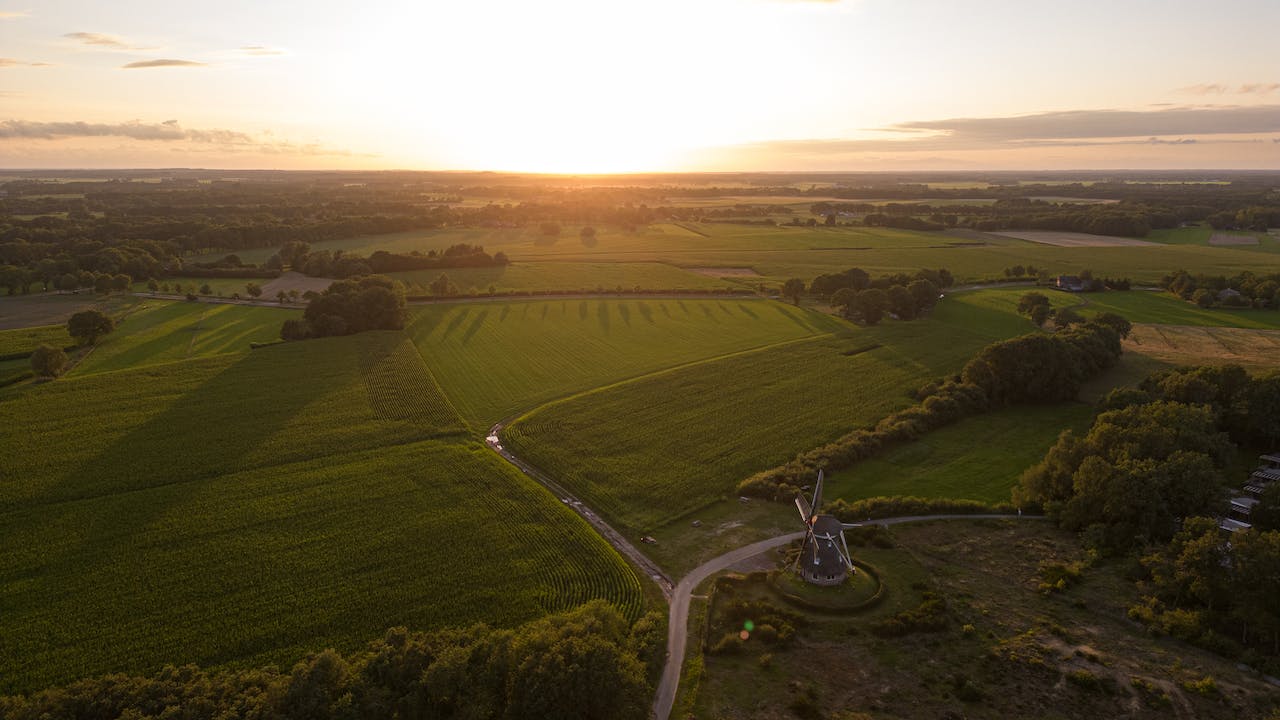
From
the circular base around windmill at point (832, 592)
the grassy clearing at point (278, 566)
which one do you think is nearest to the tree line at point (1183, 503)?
the circular base around windmill at point (832, 592)

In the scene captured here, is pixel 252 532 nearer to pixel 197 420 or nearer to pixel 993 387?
pixel 197 420

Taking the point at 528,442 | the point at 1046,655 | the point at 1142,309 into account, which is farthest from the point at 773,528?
the point at 1142,309

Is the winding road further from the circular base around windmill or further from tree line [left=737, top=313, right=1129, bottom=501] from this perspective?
tree line [left=737, top=313, right=1129, bottom=501]

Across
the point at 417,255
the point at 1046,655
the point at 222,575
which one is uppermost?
the point at 417,255

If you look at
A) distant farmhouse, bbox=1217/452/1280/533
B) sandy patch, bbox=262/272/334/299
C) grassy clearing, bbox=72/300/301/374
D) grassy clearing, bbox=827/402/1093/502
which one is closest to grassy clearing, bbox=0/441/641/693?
grassy clearing, bbox=827/402/1093/502

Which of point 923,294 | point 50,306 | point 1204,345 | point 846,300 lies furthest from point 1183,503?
point 50,306

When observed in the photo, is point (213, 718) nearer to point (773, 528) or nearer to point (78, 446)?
point (773, 528)

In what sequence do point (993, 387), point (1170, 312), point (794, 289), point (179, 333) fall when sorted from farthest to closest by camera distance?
point (794, 289), point (1170, 312), point (179, 333), point (993, 387)
